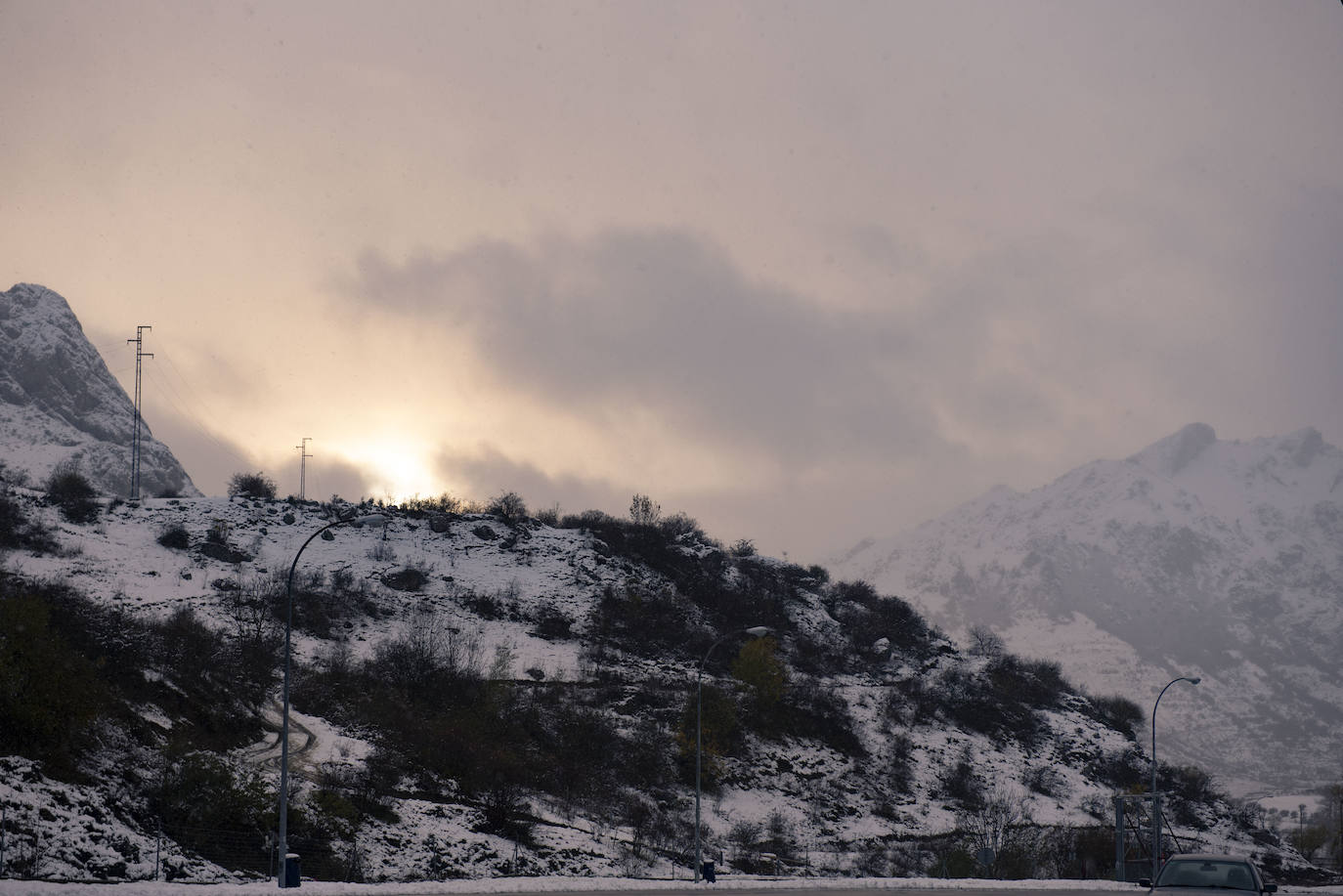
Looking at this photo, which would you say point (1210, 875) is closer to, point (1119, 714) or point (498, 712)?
point (498, 712)

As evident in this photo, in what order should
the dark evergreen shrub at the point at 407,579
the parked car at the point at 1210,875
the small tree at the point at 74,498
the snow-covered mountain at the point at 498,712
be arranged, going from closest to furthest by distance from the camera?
the parked car at the point at 1210,875 → the snow-covered mountain at the point at 498,712 → the small tree at the point at 74,498 → the dark evergreen shrub at the point at 407,579

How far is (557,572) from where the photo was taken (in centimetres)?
11950

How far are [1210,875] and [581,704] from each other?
69.4m

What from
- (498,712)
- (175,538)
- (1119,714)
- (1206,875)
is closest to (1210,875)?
(1206,875)

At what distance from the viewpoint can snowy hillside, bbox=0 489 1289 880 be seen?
58.0 metres

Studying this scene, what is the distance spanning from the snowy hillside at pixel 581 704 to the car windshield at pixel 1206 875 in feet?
110

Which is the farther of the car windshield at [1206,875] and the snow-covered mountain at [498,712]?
the snow-covered mountain at [498,712]

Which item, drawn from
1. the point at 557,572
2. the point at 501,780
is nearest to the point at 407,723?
the point at 501,780

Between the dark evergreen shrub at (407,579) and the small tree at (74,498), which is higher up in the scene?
the small tree at (74,498)

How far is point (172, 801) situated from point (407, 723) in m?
25.9

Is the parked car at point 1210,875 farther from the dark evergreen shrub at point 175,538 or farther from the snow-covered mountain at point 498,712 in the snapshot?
the dark evergreen shrub at point 175,538

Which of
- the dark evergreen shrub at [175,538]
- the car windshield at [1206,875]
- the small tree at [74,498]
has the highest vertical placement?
the small tree at [74,498]

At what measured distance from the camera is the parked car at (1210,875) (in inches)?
832

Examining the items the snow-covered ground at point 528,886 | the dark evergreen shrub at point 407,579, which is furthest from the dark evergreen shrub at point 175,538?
the snow-covered ground at point 528,886
